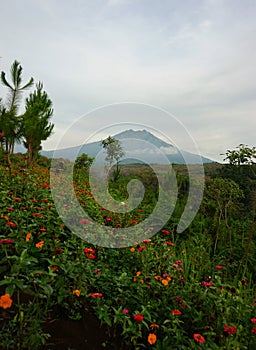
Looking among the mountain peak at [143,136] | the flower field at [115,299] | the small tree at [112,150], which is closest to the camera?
the flower field at [115,299]

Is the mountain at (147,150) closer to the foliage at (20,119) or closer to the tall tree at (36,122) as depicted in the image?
the foliage at (20,119)

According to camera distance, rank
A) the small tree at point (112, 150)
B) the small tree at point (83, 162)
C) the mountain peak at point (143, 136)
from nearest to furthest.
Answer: the mountain peak at point (143, 136)
the small tree at point (112, 150)
the small tree at point (83, 162)

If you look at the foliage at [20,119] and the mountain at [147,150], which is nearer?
the mountain at [147,150]

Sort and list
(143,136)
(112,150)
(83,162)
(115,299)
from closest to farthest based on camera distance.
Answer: (115,299)
(143,136)
(112,150)
(83,162)

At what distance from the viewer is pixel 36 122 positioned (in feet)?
30.3

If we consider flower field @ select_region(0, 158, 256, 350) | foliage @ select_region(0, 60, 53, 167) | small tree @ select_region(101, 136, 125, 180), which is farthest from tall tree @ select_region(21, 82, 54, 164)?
flower field @ select_region(0, 158, 256, 350)

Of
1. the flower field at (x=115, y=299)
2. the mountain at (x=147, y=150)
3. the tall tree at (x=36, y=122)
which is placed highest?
the tall tree at (x=36, y=122)

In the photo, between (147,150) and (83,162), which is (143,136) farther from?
(83,162)

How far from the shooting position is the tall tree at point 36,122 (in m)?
8.89

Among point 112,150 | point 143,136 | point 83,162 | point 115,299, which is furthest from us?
point 83,162

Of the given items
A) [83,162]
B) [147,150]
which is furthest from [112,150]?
[83,162]

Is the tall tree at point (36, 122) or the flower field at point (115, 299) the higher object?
the tall tree at point (36, 122)

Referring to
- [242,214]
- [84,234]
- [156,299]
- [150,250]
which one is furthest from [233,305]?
[242,214]

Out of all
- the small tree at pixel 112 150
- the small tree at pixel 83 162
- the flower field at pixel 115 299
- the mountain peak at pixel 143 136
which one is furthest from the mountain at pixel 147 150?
the small tree at pixel 83 162
